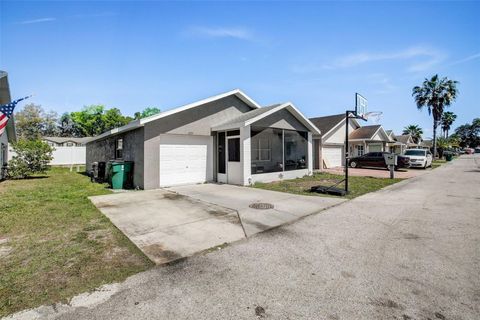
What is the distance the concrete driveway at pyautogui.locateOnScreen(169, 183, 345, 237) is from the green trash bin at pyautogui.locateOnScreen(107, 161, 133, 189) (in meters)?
3.00

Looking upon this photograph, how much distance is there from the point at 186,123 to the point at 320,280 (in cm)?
975

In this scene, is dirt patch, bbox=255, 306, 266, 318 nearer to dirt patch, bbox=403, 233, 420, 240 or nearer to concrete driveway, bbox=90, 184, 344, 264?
concrete driveway, bbox=90, 184, 344, 264

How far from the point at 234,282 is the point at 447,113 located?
7814 centimetres

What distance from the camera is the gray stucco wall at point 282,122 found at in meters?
12.4

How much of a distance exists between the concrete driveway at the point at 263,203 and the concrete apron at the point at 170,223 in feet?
1.13

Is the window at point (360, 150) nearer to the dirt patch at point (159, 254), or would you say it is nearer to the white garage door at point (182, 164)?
the white garage door at point (182, 164)

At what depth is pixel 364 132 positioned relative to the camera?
2684 centimetres

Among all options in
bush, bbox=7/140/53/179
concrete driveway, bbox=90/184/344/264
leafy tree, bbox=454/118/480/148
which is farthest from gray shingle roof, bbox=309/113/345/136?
leafy tree, bbox=454/118/480/148

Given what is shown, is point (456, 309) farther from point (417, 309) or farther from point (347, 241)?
point (347, 241)

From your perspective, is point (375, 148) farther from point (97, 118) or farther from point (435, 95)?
point (97, 118)

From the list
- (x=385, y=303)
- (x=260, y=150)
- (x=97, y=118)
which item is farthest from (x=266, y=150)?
(x=97, y=118)

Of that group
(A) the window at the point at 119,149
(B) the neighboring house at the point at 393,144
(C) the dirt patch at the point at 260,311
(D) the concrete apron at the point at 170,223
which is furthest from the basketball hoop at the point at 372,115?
(B) the neighboring house at the point at 393,144

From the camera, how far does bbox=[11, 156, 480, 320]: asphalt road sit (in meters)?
2.60

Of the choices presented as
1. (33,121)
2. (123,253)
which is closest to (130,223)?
(123,253)
